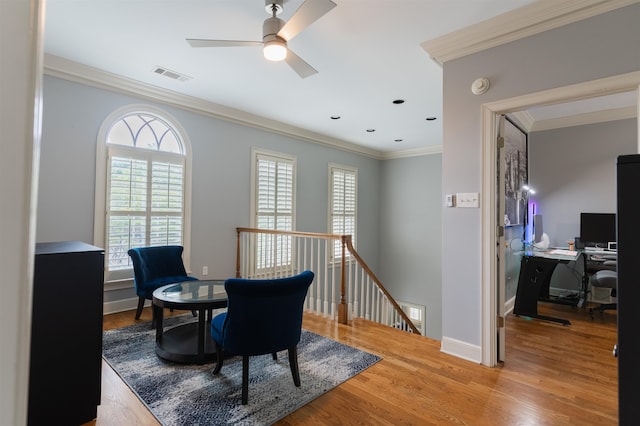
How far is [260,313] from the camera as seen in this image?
2.06 meters

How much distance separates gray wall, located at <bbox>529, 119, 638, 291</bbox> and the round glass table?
4.92 metres

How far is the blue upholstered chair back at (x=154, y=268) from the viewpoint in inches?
134

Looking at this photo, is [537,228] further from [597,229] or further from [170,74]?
[170,74]

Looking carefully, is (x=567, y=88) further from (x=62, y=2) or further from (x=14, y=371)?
(x=62, y=2)

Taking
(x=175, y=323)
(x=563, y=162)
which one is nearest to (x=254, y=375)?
(x=175, y=323)

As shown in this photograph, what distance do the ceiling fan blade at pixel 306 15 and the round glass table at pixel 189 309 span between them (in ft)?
6.51

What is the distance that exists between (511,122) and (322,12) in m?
3.56

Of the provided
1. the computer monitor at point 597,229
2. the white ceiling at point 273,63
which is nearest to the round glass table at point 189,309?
the white ceiling at point 273,63

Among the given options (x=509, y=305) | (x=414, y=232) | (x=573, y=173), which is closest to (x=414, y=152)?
(x=414, y=232)

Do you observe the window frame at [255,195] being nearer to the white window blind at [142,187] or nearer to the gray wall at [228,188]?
the gray wall at [228,188]

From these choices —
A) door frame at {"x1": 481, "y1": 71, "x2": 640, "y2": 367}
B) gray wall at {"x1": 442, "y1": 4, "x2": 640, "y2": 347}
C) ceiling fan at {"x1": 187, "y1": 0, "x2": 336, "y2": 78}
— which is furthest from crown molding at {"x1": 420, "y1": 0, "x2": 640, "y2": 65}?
ceiling fan at {"x1": 187, "y1": 0, "x2": 336, "y2": 78}

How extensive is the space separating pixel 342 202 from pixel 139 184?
3915mm

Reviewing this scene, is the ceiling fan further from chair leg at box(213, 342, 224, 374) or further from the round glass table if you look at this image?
chair leg at box(213, 342, 224, 374)

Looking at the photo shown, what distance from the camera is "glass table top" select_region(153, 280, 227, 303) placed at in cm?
255
